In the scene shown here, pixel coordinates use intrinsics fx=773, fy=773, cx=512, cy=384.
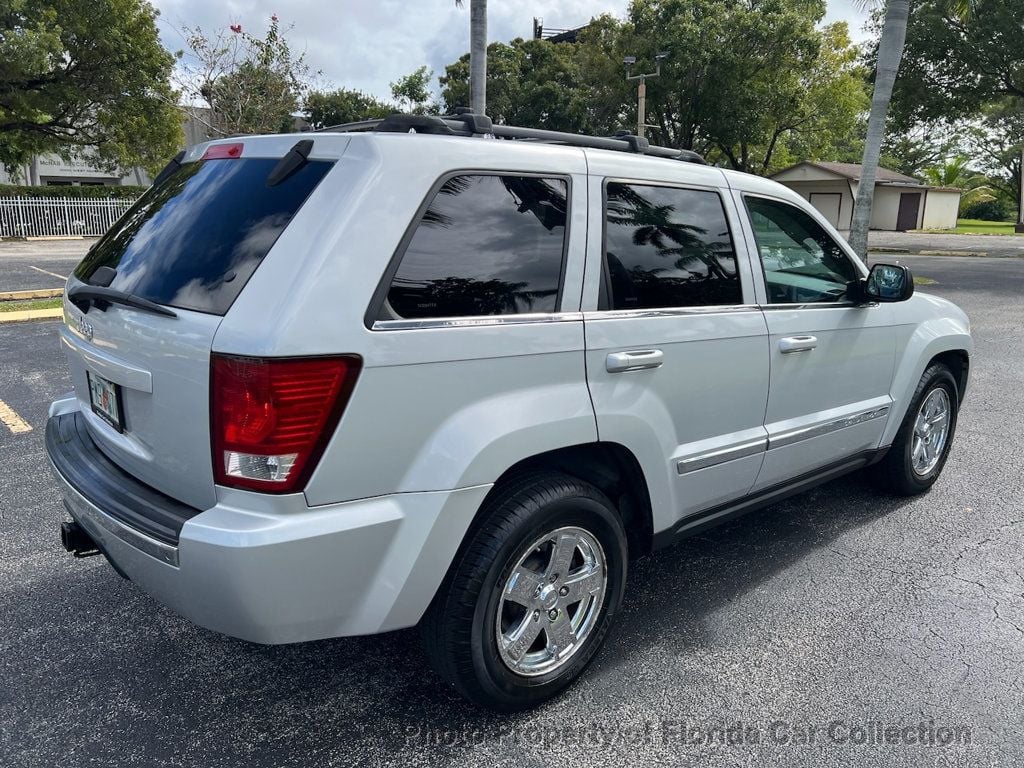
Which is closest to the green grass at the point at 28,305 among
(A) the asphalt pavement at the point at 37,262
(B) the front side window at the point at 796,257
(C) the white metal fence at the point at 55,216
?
(A) the asphalt pavement at the point at 37,262

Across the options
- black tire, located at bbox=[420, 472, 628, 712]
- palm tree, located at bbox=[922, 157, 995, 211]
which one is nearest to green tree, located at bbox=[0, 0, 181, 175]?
black tire, located at bbox=[420, 472, 628, 712]

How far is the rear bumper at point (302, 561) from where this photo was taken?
2.06 metres

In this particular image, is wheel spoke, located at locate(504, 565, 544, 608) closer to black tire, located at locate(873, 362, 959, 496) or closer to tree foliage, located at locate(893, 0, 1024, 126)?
black tire, located at locate(873, 362, 959, 496)

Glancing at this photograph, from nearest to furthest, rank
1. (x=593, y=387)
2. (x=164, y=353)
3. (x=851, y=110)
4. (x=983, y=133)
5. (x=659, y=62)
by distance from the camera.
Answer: (x=164, y=353) → (x=593, y=387) → (x=659, y=62) → (x=851, y=110) → (x=983, y=133)

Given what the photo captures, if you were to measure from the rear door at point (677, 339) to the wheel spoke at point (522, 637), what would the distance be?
0.66 metres

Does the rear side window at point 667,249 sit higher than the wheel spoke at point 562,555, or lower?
higher

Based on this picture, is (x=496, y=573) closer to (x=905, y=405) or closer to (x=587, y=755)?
(x=587, y=755)

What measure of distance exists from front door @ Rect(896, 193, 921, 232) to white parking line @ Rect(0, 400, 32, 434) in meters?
50.7

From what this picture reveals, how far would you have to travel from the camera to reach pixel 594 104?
1366 inches

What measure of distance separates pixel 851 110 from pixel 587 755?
36476 mm

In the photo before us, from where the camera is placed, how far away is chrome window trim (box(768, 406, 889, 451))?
11.2 ft

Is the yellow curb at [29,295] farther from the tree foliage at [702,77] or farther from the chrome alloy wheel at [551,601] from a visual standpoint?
the tree foliage at [702,77]

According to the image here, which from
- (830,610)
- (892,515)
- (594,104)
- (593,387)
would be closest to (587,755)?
(593,387)

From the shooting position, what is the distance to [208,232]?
241 centimetres
